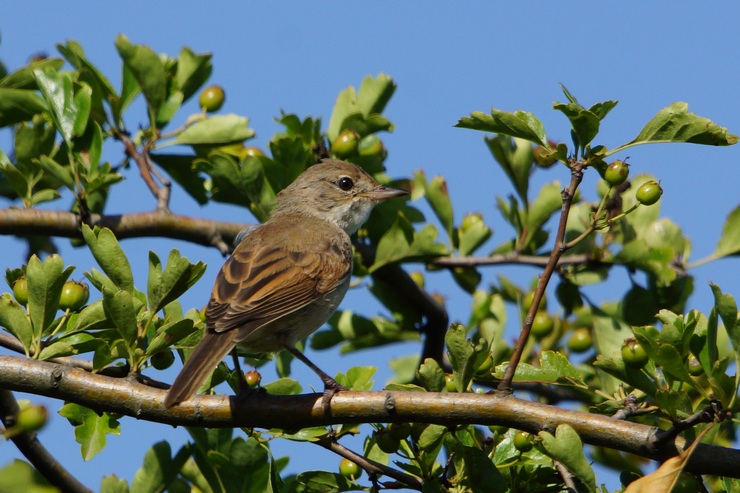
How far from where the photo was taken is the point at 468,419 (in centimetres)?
340

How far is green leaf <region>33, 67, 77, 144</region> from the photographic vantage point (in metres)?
4.65

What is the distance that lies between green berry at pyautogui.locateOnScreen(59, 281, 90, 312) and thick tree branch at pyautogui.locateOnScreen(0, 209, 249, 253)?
3.57 feet

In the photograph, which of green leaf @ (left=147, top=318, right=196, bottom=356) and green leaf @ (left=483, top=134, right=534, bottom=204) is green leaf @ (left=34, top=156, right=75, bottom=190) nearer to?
green leaf @ (left=147, top=318, right=196, bottom=356)

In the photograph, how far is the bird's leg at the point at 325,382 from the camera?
3.61 metres

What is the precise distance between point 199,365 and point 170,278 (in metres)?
0.37

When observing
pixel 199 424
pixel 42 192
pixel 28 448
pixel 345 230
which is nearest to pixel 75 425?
pixel 28 448

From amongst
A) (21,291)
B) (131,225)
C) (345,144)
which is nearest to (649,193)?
(345,144)

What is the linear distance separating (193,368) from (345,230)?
2.56 m

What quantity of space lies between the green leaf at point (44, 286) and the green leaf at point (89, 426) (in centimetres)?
32

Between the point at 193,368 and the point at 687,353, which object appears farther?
the point at 193,368

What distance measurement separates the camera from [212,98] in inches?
222

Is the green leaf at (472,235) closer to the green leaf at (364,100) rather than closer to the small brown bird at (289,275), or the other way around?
the small brown bird at (289,275)

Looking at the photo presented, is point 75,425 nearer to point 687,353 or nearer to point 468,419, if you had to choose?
point 468,419

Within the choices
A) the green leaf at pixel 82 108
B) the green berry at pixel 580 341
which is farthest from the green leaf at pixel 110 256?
the green berry at pixel 580 341
